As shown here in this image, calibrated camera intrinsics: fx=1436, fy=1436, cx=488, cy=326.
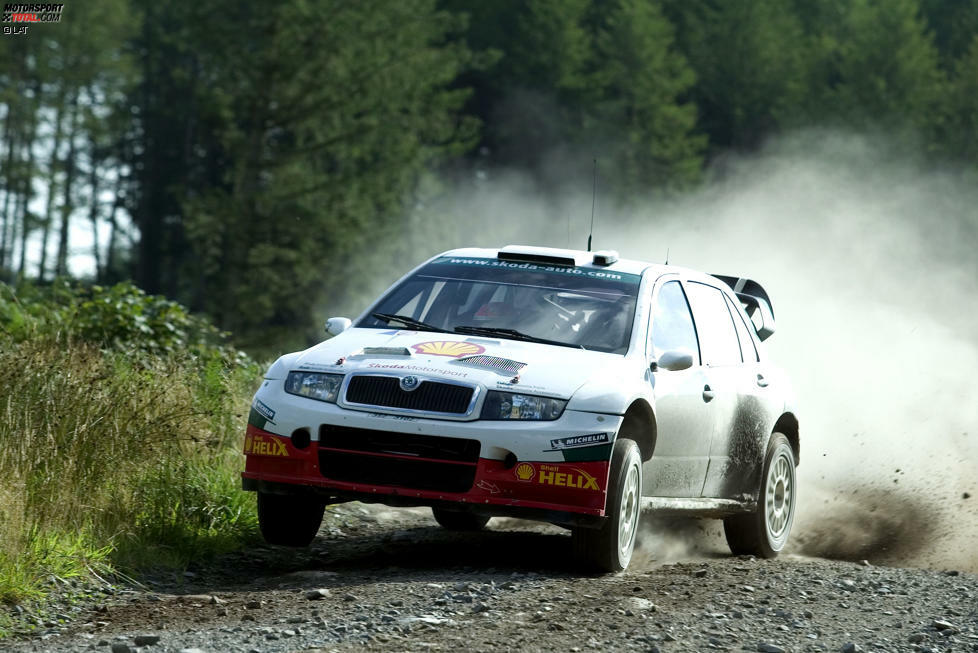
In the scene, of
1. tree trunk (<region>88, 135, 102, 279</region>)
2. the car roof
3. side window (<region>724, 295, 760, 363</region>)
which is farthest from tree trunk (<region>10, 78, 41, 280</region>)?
the car roof

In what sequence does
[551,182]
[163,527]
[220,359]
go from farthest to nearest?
1. [551,182]
2. [220,359]
3. [163,527]

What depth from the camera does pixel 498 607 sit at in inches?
253

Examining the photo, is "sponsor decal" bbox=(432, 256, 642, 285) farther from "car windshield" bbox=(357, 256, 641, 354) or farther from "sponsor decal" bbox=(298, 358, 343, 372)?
"sponsor decal" bbox=(298, 358, 343, 372)

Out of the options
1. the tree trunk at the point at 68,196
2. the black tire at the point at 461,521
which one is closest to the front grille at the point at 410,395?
the black tire at the point at 461,521

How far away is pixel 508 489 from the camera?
7176 mm

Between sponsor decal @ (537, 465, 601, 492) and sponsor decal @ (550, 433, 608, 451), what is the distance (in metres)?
0.11

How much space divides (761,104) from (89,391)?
173 ft

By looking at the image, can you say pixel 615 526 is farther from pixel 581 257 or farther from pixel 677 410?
pixel 581 257

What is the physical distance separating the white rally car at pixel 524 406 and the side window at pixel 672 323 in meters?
0.02

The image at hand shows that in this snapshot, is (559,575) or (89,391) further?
(89,391)

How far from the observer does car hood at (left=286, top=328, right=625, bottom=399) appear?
730 cm

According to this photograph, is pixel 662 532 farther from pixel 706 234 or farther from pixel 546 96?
pixel 546 96

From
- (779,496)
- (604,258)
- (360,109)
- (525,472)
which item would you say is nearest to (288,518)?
(525,472)

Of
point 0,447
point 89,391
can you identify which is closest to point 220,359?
point 89,391
